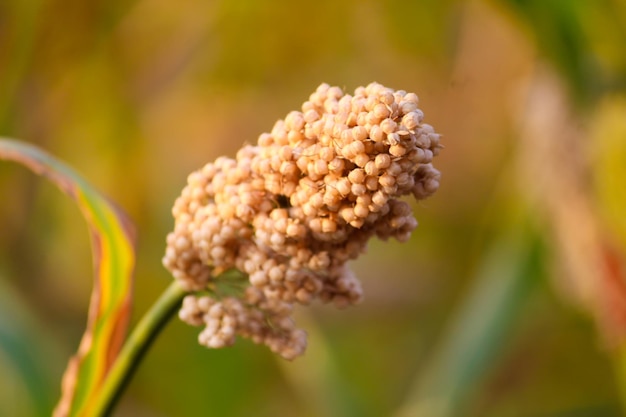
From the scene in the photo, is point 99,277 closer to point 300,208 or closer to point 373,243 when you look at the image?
point 300,208

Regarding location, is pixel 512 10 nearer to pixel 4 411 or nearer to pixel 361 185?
pixel 361 185

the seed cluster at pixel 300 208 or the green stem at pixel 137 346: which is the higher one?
the seed cluster at pixel 300 208

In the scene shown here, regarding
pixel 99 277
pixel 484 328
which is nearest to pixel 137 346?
pixel 99 277

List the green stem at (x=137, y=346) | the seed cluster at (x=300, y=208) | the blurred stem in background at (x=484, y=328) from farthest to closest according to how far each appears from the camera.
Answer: the blurred stem in background at (x=484, y=328) → the green stem at (x=137, y=346) → the seed cluster at (x=300, y=208)

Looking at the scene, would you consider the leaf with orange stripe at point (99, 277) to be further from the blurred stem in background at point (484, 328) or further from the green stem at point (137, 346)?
the blurred stem in background at point (484, 328)

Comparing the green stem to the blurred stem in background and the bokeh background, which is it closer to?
the bokeh background

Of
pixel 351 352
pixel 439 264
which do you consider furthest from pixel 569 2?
pixel 351 352

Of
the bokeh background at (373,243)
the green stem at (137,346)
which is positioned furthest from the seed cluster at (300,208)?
the bokeh background at (373,243)
